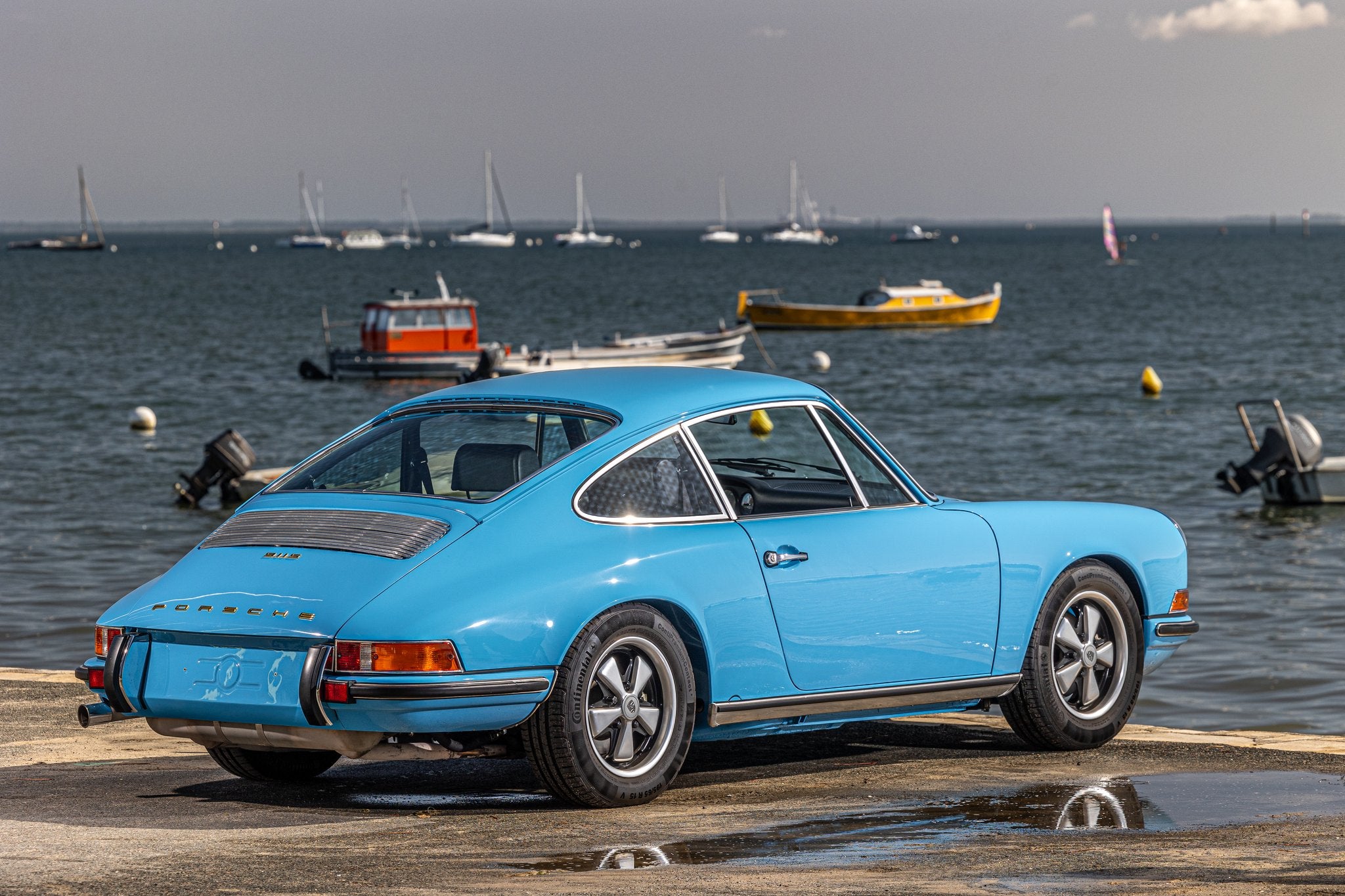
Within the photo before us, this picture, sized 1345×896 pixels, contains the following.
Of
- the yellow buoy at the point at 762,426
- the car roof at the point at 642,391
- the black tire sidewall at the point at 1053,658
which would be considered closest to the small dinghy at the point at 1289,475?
the yellow buoy at the point at 762,426

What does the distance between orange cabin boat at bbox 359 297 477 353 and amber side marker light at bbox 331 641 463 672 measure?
40.2 m

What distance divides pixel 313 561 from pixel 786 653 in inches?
64.0

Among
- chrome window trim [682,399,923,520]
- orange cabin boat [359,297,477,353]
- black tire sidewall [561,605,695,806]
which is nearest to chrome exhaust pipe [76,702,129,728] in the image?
black tire sidewall [561,605,695,806]

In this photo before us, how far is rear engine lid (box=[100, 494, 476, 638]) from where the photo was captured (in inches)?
220

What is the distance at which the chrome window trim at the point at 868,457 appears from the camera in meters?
6.92

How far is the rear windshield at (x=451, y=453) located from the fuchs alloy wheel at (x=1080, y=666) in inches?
76.8

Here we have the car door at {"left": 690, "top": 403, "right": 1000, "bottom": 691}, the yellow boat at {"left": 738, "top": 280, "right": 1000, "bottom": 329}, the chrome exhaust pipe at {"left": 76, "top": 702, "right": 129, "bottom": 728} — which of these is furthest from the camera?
the yellow boat at {"left": 738, "top": 280, "right": 1000, "bottom": 329}

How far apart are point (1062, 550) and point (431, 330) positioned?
3968 centimetres

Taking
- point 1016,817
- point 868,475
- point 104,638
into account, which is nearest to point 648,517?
point 868,475

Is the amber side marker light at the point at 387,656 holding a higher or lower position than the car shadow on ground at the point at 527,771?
higher

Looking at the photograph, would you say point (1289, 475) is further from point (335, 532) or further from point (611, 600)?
point (335, 532)

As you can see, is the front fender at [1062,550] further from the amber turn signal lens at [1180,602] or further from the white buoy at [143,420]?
the white buoy at [143,420]

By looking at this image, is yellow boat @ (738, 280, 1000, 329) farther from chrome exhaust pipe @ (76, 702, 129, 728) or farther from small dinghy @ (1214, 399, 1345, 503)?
chrome exhaust pipe @ (76, 702, 129, 728)

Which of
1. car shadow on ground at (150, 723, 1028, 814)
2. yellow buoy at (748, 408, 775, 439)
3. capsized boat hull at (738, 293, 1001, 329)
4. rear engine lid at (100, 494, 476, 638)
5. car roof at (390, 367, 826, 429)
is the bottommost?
capsized boat hull at (738, 293, 1001, 329)
